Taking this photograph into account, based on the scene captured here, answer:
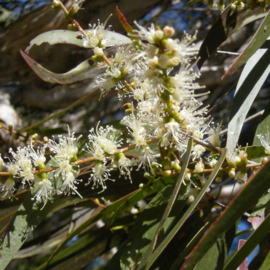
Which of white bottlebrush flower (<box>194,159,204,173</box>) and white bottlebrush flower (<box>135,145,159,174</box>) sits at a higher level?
white bottlebrush flower (<box>135,145,159,174</box>)

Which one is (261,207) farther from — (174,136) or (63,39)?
(63,39)

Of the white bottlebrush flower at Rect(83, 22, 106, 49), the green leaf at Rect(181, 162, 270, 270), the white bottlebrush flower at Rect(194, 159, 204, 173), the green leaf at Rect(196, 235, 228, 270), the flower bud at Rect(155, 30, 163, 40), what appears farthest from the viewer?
the white bottlebrush flower at Rect(83, 22, 106, 49)

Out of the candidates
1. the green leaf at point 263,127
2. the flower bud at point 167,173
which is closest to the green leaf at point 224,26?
the green leaf at point 263,127

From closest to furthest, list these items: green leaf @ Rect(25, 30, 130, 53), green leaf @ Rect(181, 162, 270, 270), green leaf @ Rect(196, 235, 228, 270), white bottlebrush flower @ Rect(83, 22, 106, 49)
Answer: green leaf @ Rect(181, 162, 270, 270) < green leaf @ Rect(196, 235, 228, 270) < white bottlebrush flower @ Rect(83, 22, 106, 49) < green leaf @ Rect(25, 30, 130, 53)

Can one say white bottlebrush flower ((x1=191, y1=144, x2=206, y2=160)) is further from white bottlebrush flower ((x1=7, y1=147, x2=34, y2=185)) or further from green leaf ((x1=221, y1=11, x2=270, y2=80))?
white bottlebrush flower ((x1=7, y1=147, x2=34, y2=185))

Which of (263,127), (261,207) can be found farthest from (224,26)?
(261,207)

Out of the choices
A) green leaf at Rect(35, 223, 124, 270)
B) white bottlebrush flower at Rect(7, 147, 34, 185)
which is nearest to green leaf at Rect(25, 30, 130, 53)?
white bottlebrush flower at Rect(7, 147, 34, 185)

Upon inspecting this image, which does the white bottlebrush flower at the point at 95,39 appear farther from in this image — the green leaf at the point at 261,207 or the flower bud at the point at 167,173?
the green leaf at the point at 261,207
